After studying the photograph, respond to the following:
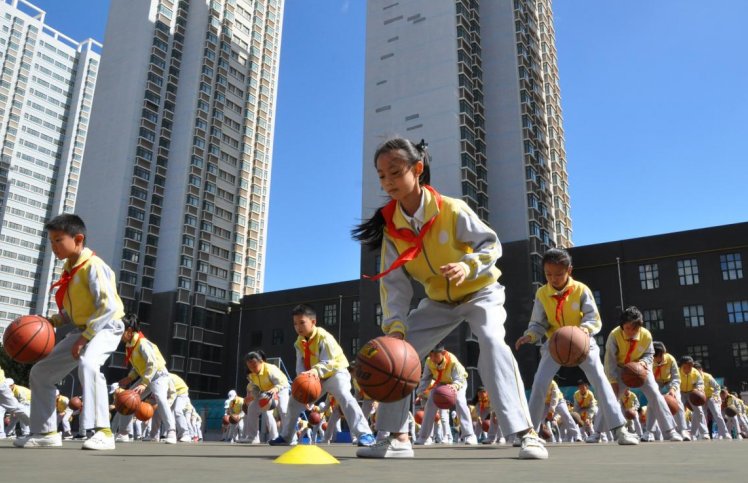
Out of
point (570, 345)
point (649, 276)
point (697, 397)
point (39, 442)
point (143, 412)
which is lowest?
point (39, 442)

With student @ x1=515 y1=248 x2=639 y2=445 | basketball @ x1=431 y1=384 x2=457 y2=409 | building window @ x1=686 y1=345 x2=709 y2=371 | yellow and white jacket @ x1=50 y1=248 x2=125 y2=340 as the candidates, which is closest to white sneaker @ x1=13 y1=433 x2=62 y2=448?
yellow and white jacket @ x1=50 y1=248 x2=125 y2=340

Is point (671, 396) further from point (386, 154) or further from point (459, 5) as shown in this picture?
point (459, 5)

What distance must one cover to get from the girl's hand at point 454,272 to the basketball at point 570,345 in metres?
3.12

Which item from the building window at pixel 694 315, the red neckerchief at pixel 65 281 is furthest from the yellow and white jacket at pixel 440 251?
the building window at pixel 694 315

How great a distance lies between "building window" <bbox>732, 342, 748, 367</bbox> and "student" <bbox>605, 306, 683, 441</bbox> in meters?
38.9

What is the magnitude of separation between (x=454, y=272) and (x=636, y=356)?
6.97 m

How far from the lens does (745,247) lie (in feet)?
150

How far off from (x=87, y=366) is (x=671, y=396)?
10.4 metres

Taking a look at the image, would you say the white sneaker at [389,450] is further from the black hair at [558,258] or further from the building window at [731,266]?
the building window at [731,266]

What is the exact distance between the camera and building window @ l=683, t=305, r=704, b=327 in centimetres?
4625

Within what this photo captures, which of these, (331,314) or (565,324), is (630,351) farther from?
(331,314)

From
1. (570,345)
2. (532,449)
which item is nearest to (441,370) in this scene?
(570,345)

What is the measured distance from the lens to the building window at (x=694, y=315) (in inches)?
1821

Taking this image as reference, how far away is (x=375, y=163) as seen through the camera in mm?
5457
